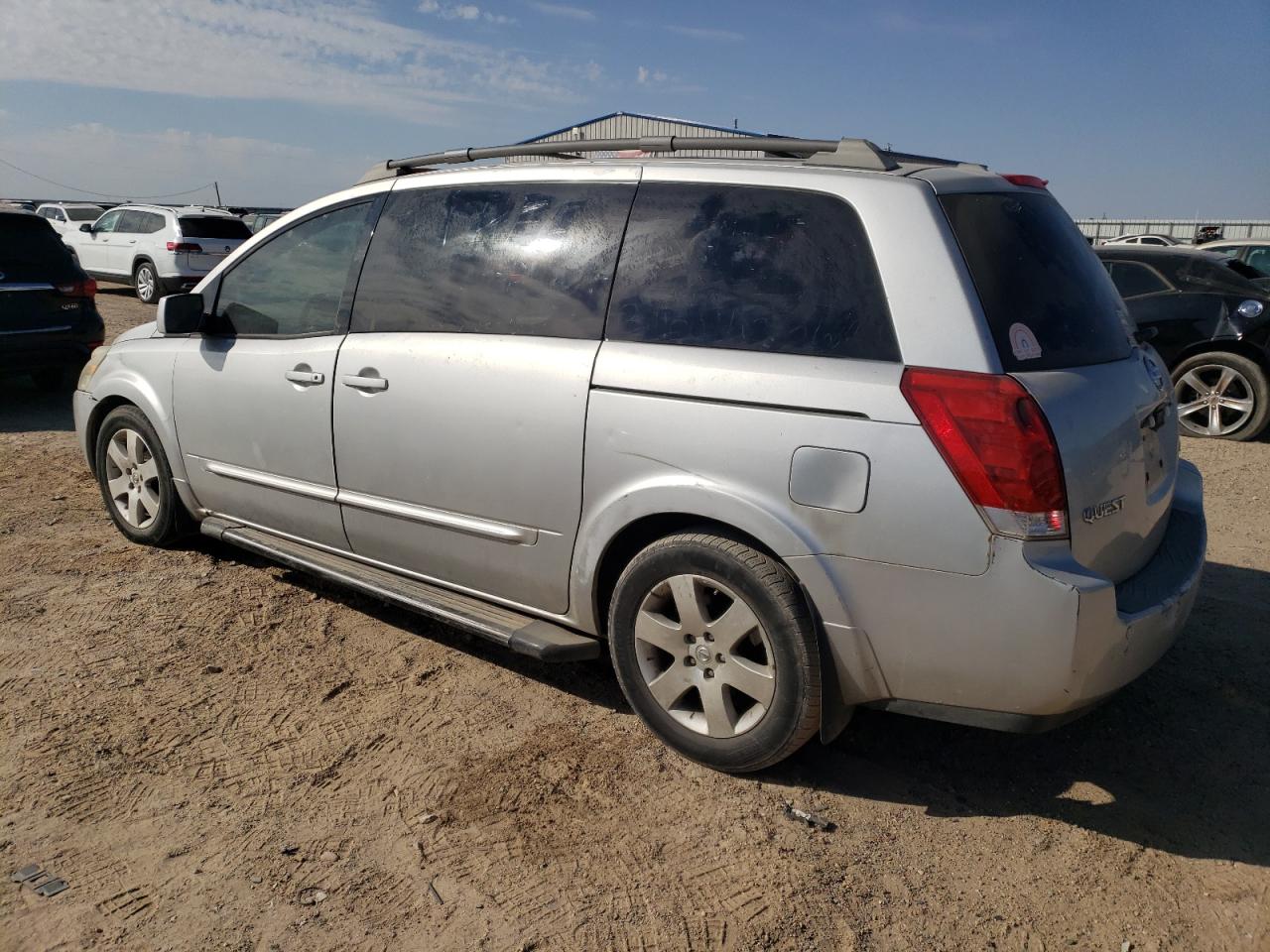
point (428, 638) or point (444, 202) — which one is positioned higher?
point (444, 202)

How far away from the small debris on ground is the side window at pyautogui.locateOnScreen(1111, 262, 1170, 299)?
24.5 feet

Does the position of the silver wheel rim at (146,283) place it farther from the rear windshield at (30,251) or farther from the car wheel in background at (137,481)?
the car wheel in background at (137,481)

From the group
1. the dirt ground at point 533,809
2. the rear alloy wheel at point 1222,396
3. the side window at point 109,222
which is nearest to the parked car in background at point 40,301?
the dirt ground at point 533,809

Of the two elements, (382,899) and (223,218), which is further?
(223,218)

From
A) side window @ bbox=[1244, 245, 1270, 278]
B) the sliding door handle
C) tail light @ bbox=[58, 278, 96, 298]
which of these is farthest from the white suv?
side window @ bbox=[1244, 245, 1270, 278]

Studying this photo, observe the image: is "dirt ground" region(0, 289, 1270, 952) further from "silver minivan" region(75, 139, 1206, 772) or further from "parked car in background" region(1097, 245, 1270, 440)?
"parked car in background" region(1097, 245, 1270, 440)

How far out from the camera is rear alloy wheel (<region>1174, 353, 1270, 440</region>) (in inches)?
328

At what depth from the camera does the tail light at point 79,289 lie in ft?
28.9

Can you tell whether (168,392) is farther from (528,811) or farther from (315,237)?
(528,811)

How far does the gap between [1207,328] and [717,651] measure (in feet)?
24.1

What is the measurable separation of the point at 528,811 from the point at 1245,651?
306 cm

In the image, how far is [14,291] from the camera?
8445mm

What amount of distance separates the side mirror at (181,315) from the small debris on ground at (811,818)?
3.38m

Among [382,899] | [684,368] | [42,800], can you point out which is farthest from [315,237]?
[382,899]
